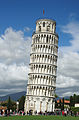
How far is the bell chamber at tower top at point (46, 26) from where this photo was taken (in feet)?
227

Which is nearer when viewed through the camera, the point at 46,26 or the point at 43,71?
the point at 43,71

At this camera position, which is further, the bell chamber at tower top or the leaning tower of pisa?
the bell chamber at tower top

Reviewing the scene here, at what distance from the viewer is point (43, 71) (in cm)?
6475

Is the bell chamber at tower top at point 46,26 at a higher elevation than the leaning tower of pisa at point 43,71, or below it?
higher

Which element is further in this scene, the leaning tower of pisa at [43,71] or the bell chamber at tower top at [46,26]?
the bell chamber at tower top at [46,26]

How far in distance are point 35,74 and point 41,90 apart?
4.73 meters

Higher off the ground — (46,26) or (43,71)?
(46,26)

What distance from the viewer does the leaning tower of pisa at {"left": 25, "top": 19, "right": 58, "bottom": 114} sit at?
63.7m

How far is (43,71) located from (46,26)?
13887mm

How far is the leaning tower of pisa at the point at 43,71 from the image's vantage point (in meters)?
63.7

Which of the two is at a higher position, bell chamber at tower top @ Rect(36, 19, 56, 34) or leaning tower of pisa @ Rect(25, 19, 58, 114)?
bell chamber at tower top @ Rect(36, 19, 56, 34)

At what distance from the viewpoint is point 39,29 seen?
231 feet

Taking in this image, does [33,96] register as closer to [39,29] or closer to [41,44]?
[41,44]

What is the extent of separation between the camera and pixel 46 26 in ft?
227
